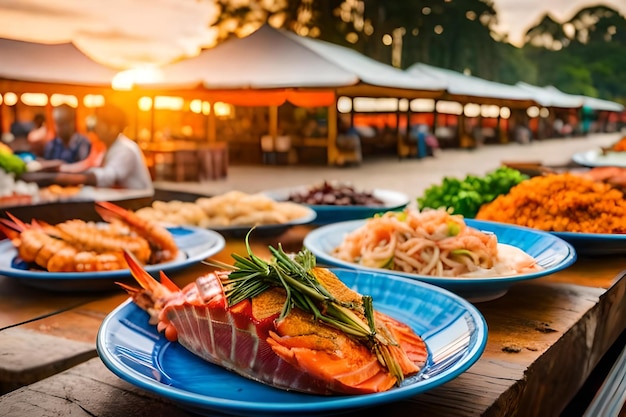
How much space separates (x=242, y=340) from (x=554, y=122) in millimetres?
42041

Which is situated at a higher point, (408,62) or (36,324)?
(408,62)

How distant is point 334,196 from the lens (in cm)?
308

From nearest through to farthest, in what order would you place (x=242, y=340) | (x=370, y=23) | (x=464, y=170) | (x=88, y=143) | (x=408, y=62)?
1. (x=242, y=340)
2. (x=88, y=143)
3. (x=464, y=170)
4. (x=370, y=23)
5. (x=408, y=62)

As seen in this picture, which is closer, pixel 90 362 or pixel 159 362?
pixel 159 362

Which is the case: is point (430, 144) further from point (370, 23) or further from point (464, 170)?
point (370, 23)

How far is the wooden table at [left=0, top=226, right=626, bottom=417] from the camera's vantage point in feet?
3.47

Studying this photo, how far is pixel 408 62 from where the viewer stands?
125 ft

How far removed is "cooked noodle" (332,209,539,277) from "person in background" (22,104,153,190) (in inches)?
155

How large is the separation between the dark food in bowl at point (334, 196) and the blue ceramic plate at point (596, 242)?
1.02 m

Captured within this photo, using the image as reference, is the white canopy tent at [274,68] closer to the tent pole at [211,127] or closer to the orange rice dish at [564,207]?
the tent pole at [211,127]

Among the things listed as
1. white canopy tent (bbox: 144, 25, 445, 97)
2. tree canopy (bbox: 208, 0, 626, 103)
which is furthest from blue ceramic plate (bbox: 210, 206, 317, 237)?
tree canopy (bbox: 208, 0, 626, 103)

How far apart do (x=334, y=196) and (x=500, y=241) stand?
1.10m

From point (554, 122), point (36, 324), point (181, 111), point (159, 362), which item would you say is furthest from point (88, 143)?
point (554, 122)

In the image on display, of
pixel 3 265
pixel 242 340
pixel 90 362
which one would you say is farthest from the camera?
pixel 3 265
